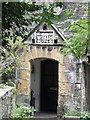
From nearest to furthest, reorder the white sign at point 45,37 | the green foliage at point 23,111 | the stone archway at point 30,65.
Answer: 1. the green foliage at point 23,111
2. the white sign at point 45,37
3. the stone archway at point 30,65

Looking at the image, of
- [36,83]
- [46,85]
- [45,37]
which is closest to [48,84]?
[46,85]

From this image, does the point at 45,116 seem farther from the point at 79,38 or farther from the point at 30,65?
the point at 79,38

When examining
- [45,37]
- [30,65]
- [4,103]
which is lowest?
[4,103]

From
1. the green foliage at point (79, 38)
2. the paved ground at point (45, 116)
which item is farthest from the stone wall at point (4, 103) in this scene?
the paved ground at point (45, 116)

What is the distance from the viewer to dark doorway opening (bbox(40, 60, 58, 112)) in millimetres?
11836

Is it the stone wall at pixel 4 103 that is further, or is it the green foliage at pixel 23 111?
the green foliage at pixel 23 111

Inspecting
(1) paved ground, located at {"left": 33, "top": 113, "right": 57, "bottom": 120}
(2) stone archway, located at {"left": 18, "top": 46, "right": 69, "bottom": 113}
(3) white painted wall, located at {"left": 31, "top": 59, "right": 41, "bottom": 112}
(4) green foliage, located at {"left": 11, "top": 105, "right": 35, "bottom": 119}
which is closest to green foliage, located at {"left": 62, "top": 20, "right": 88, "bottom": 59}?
(4) green foliage, located at {"left": 11, "top": 105, "right": 35, "bottom": 119}

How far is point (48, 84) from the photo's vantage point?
468 inches

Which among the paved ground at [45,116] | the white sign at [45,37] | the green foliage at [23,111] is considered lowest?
the paved ground at [45,116]

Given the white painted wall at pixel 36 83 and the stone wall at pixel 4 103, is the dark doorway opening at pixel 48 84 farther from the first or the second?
the stone wall at pixel 4 103

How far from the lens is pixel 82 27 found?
5.79 meters

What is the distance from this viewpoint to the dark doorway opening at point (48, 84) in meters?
11.8

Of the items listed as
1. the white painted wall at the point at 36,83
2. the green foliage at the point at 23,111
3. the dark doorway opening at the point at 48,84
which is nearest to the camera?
the green foliage at the point at 23,111

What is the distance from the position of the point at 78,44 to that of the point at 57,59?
366cm
